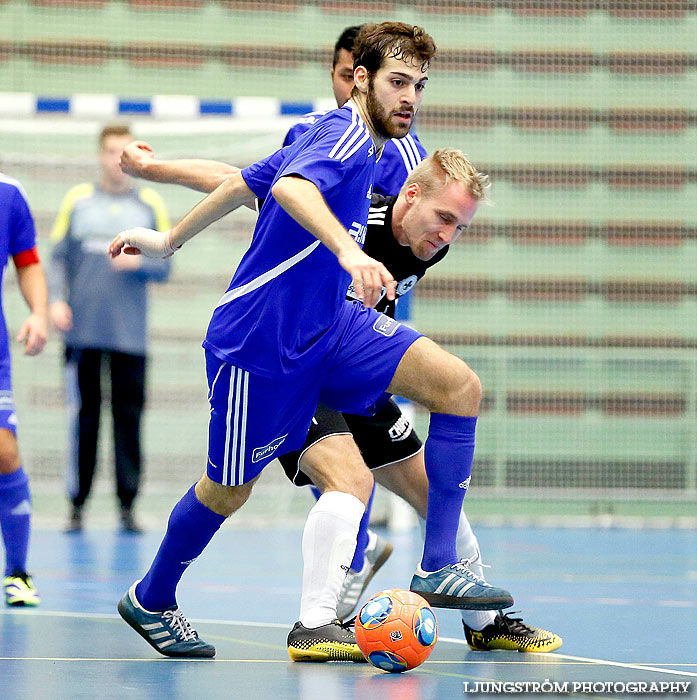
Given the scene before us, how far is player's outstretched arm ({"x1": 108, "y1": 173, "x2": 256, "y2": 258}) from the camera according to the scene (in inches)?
146

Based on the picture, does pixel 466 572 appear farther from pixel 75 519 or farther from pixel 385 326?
pixel 75 519

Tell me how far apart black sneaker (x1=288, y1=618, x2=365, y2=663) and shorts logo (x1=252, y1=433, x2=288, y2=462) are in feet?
1.53

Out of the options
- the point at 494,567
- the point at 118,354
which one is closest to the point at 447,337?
the point at 118,354

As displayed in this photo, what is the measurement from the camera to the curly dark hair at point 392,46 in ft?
11.6

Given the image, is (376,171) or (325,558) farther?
(376,171)

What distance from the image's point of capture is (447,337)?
10617mm

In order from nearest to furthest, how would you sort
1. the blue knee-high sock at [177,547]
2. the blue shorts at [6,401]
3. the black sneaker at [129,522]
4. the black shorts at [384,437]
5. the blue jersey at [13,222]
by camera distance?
the blue knee-high sock at [177,547]
the black shorts at [384,437]
the blue shorts at [6,401]
the blue jersey at [13,222]
the black sneaker at [129,522]

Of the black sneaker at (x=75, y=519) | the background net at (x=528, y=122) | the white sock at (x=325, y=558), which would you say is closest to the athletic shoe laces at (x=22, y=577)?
the white sock at (x=325, y=558)

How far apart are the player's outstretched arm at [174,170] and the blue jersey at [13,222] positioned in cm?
107

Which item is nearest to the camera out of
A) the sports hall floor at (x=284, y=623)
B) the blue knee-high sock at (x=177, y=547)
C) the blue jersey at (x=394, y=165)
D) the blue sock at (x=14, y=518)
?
the sports hall floor at (x=284, y=623)

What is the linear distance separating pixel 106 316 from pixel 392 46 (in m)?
5.16

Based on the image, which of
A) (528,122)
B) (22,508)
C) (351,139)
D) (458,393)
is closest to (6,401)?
(22,508)

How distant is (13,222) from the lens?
510 cm

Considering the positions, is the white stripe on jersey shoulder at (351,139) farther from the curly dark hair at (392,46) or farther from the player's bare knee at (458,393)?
the player's bare knee at (458,393)
